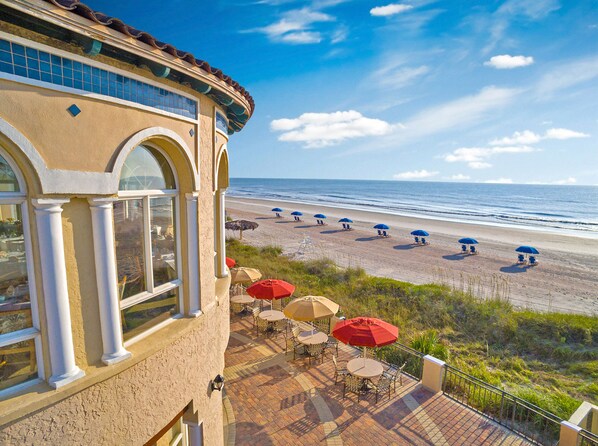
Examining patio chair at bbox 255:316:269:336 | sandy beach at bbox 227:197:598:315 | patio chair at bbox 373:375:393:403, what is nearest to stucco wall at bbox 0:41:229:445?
patio chair at bbox 373:375:393:403

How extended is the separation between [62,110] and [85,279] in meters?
1.85

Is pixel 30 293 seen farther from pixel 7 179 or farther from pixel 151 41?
pixel 151 41

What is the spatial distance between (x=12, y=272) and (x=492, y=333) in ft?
57.9

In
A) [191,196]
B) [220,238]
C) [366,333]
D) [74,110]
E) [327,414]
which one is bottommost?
[327,414]

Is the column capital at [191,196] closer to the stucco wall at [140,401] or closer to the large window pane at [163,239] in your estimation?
the large window pane at [163,239]

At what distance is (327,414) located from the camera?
9.88 metres

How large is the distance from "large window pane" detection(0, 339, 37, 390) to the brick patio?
21.5ft

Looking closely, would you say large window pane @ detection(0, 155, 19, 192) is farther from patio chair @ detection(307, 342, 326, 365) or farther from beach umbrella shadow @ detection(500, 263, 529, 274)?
beach umbrella shadow @ detection(500, 263, 529, 274)

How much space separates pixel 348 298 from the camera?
64.6ft

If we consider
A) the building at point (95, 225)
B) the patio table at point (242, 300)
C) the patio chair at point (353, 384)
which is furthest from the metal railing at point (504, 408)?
the patio table at point (242, 300)

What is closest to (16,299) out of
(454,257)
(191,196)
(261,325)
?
(191,196)

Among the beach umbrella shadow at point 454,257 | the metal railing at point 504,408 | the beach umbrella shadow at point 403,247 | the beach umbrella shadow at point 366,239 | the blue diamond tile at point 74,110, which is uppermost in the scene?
the blue diamond tile at point 74,110

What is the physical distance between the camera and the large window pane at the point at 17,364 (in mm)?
3553

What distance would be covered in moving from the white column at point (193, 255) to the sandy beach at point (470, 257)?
20.3 metres
